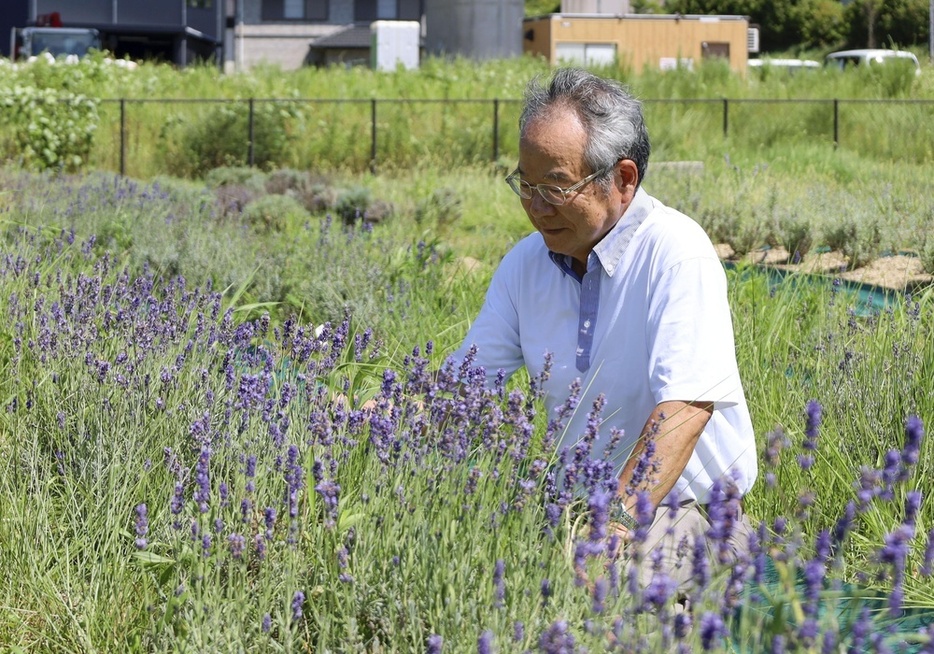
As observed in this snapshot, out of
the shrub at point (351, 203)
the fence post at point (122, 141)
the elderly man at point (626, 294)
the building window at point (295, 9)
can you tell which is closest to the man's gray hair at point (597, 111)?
the elderly man at point (626, 294)

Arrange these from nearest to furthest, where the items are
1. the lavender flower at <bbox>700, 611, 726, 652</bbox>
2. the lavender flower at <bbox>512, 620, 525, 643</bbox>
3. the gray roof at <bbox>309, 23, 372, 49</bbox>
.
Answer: the lavender flower at <bbox>700, 611, 726, 652</bbox>
the lavender flower at <bbox>512, 620, 525, 643</bbox>
the gray roof at <bbox>309, 23, 372, 49</bbox>

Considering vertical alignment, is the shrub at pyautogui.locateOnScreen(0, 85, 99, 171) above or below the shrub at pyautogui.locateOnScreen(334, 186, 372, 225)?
above

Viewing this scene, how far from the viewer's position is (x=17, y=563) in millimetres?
2541

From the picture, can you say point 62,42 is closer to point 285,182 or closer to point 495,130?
point 495,130

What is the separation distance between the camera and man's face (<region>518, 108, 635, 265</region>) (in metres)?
2.71

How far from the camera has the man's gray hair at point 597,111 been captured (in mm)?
2713

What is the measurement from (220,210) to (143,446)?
19.2ft

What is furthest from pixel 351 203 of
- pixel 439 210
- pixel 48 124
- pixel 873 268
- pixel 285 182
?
pixel 48 124

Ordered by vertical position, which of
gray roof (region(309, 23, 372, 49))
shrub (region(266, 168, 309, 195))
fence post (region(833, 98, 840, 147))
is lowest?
shrub (region(266, 168, 309, 195))

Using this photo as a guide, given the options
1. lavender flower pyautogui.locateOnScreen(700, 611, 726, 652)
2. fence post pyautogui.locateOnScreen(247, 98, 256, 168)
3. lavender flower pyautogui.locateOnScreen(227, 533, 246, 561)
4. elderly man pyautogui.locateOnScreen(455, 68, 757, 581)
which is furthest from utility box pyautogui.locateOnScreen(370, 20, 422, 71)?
lavender flower pyautogui.locateOnScreen(700, 611, 726, 652)

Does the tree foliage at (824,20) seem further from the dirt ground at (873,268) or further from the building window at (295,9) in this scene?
the dirt ground at (873,268)

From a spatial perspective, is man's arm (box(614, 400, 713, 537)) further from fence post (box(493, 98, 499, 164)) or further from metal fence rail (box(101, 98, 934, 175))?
fence post (box(493, 98, 499, 164))

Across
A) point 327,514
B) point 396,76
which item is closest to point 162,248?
point 327,514

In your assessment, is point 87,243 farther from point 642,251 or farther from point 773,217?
point 773,217
